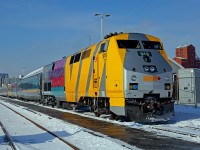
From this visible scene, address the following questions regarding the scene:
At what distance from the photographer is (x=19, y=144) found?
9539mm

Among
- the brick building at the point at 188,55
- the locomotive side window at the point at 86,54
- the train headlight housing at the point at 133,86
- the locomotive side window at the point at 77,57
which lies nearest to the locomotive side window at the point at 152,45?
the train headlight housing at the point at 133,86

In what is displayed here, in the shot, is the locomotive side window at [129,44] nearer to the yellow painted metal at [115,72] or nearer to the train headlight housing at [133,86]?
the yellow painted metal at [115,72]

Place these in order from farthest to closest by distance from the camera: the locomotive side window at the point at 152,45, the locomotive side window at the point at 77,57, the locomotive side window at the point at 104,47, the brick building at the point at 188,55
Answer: the brick building at the point at 188,55 < the locomotive side window at the point at 77,57 < the locomotive side window at the point at 104,47 < the locomotive side window at the point at 152,45

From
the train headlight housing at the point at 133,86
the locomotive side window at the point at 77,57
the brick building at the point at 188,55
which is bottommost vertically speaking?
the train headlight housing at the point at 133,86

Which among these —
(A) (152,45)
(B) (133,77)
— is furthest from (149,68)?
(A) (152,45)

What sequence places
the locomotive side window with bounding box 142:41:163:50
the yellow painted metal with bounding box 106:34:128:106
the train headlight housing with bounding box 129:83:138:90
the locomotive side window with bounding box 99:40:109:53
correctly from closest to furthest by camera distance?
the train headlight housing with bounding box 129:83:138:90
the yellow painted metal with bounding box 106:34:128:106
the locomotive side window with bounding box 142:41:163:50
the locomotive side window with bounding box 99:40:109:53

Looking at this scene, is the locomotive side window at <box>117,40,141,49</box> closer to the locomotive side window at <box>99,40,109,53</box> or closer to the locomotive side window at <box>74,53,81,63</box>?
the locomotive side window at <box>99,40,109,53</box>

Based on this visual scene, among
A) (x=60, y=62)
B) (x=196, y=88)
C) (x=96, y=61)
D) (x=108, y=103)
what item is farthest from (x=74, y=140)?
(x=196, y=88)

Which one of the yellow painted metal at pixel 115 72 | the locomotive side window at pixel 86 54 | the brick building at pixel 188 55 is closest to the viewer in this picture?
the yellow painted metal at pixel 115 72

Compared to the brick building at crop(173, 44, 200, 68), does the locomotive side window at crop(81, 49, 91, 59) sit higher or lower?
lower

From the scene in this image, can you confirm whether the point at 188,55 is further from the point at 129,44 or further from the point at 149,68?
the point at 149,68

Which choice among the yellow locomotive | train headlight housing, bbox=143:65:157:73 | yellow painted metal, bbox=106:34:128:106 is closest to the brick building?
the yellow locomotive

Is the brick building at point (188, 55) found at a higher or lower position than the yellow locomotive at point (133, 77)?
higher

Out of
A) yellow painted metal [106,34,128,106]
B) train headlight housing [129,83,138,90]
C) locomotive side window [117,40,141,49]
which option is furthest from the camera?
locomotive side window [117,40,141,49]
